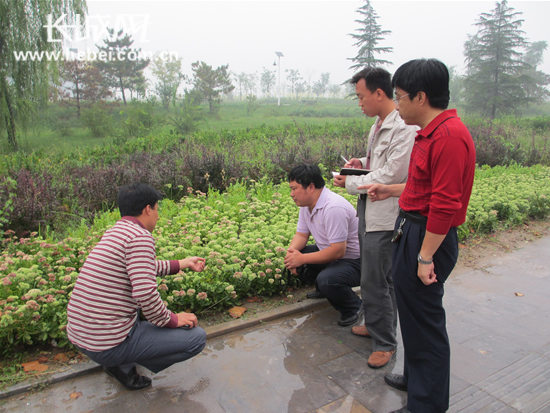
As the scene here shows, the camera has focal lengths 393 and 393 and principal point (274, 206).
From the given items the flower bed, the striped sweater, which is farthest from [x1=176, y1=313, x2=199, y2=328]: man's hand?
the flower bed

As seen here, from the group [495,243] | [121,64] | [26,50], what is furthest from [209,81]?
[495,243]

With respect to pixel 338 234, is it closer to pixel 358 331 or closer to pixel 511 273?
pixel 358 331

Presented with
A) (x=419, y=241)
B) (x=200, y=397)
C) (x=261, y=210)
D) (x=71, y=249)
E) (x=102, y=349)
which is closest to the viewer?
(x=419, y=241)

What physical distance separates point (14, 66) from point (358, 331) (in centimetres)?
1446

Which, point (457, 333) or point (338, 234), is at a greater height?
point (338, 234)

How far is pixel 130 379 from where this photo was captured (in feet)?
8.34

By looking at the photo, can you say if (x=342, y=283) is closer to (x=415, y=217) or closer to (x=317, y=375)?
(x=317, y=375)

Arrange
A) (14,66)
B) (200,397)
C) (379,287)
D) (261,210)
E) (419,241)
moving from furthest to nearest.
A: 1. (14,66)
2. (261,210)
3. (379,287)
4. (200,397)
5. (419,241)

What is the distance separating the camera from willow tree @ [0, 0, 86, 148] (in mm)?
12539

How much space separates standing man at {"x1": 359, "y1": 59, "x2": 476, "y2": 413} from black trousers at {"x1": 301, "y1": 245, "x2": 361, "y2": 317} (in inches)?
40.1

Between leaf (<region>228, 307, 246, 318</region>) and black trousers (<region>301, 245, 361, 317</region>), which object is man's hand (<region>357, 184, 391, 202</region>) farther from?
leaf (<region>228, 307, 246, 318</region>)

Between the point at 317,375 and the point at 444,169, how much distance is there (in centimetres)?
171

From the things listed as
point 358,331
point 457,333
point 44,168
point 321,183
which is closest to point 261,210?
point 321,183

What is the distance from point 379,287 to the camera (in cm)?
288
